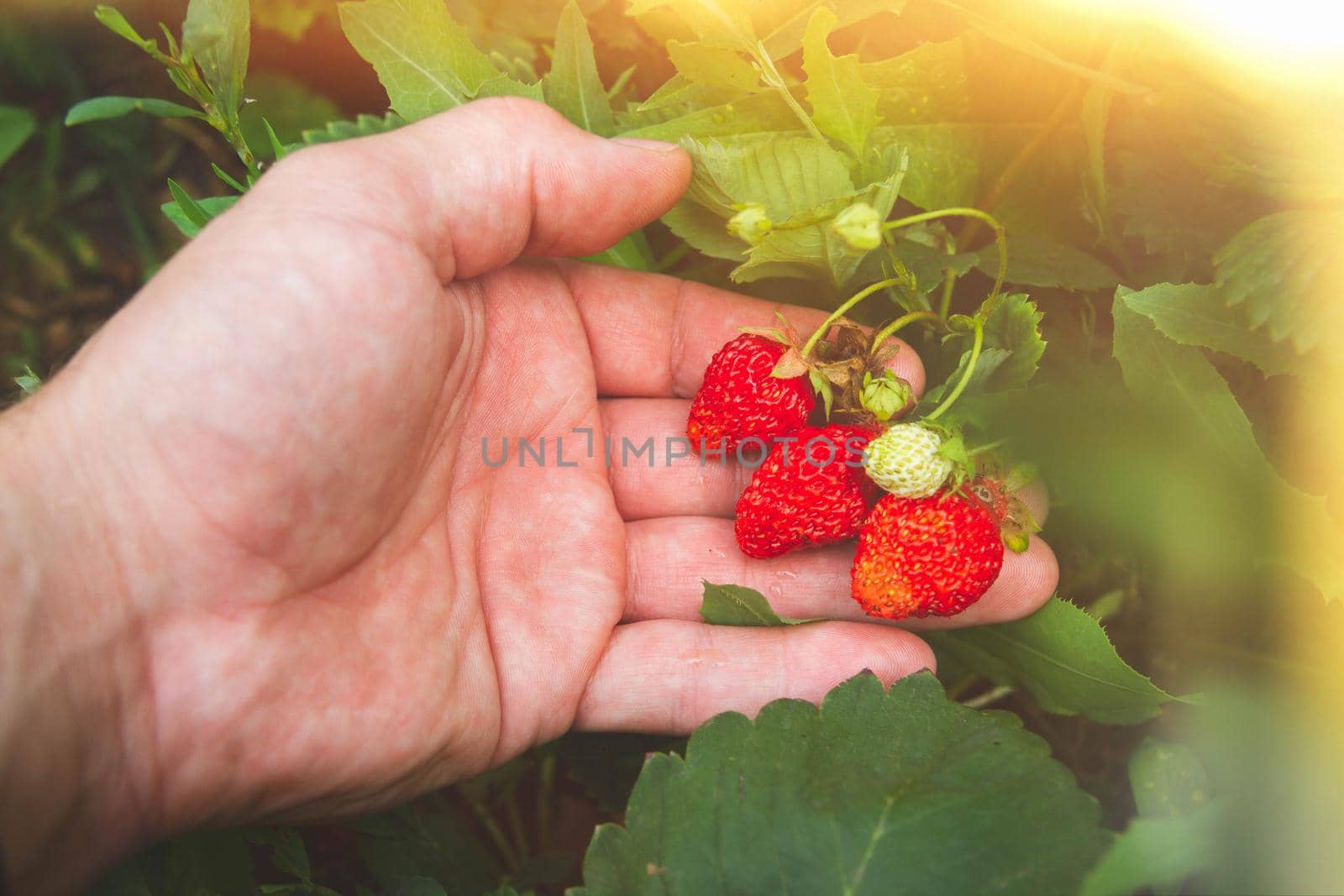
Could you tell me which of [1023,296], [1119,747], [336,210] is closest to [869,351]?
[1023,296]

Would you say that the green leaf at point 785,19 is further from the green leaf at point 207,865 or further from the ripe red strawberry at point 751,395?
the green leaf at point 207,865

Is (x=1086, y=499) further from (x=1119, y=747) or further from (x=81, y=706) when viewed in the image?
(x=81, y=706)

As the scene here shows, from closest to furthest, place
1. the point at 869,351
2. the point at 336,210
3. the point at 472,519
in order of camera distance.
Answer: the point at 336,210 < the point at 869,351 < the point at 472,519

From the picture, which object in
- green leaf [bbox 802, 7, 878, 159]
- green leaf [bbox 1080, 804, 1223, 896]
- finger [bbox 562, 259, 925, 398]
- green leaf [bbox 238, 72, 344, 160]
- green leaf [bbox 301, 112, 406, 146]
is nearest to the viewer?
Result: green leaf [bbox 1080, 804, 1223, 896]

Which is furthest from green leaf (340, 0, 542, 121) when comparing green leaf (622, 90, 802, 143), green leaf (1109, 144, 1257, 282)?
green leaf (1109, 144, 1257, 282)

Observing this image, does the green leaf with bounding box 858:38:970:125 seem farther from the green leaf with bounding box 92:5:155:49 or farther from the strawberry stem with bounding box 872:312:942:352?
the green leaf with bounding box 92:5:155:49

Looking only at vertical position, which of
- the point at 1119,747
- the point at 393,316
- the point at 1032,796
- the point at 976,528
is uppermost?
the point at 393,316

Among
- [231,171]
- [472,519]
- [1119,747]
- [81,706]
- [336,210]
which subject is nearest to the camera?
[81,706]
